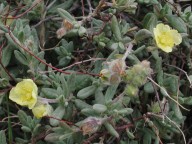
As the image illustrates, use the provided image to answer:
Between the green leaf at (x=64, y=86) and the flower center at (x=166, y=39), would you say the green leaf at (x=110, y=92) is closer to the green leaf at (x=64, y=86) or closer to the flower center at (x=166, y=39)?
the green leaf at (x=64, y=86)

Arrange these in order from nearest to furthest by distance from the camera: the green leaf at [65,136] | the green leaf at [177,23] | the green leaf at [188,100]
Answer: the green leaf at [65,136], the green leaf at [188,100], the green leaf at [177,23]

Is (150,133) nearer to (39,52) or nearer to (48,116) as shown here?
(48,116)

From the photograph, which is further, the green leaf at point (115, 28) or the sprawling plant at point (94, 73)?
the green leaf at point (115, 28)

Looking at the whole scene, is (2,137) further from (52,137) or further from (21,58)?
(21,58)

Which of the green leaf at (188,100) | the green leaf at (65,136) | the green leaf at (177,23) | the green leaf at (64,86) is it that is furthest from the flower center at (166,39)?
the green leaf at (65,136)

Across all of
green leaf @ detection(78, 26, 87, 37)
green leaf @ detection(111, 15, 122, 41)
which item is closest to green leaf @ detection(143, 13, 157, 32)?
green leaf @ detection(111, 15, 122, 41)

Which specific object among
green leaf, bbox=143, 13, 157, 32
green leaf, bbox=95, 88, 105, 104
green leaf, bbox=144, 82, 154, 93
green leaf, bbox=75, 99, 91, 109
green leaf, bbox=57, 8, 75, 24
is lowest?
green leaf, bbox=144, 82, 154, 93

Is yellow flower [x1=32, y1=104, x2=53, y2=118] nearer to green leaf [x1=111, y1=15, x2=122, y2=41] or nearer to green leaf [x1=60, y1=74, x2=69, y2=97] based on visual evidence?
green leaf [x1=60, y1=74, x2=69, y2=97]
